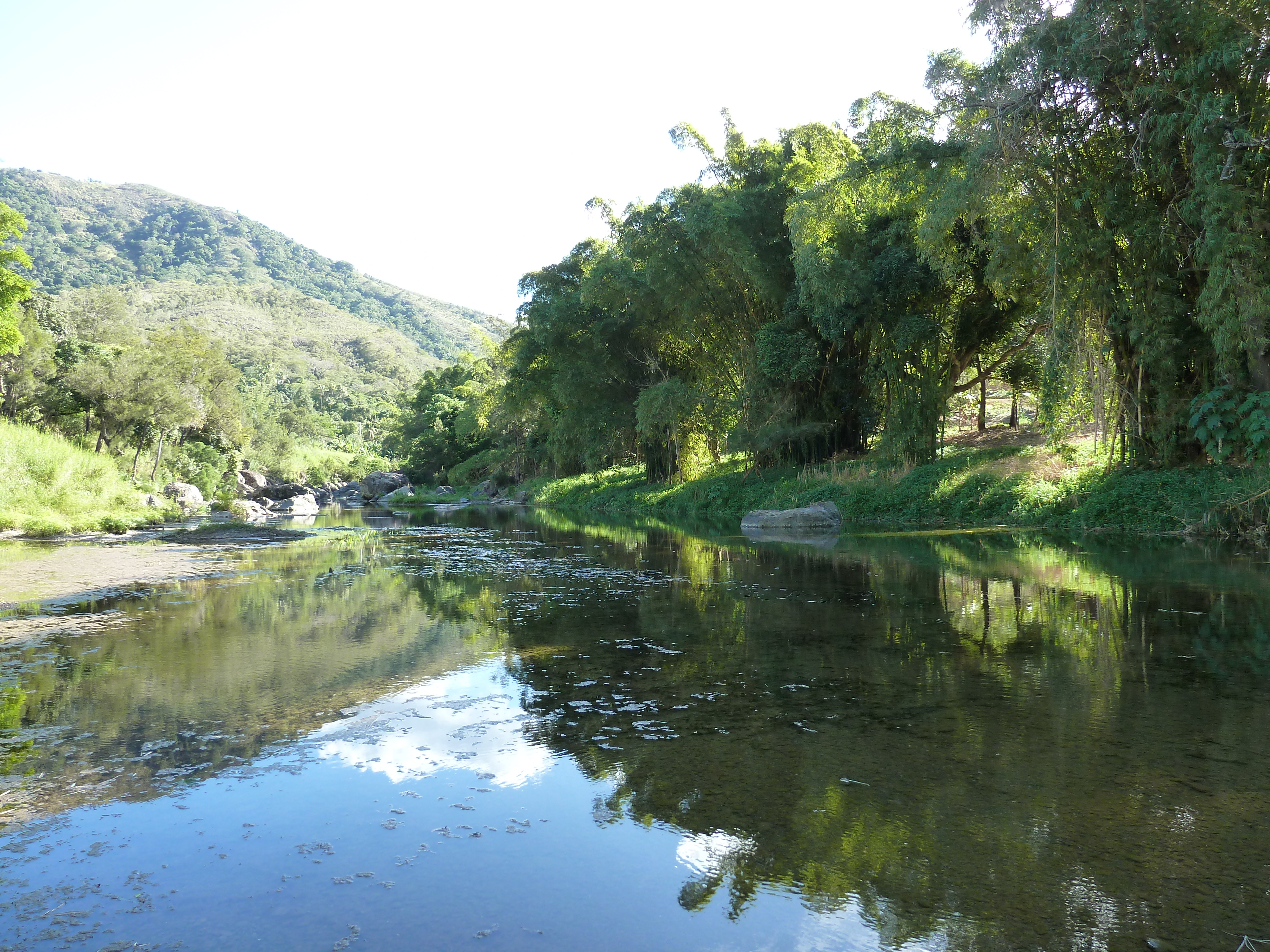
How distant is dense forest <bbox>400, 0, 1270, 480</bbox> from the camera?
1121cm

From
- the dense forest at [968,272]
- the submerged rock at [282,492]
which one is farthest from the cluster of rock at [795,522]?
the submerged rock at [282,492]

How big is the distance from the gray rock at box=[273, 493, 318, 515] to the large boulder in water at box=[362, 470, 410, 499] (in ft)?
32.6

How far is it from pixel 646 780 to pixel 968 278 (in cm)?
1937

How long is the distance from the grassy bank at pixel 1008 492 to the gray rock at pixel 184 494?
63.1 feet

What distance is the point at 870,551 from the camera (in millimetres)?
11945

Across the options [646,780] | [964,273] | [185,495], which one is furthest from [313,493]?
[646,780]

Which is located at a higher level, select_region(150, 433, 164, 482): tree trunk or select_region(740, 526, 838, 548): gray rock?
select_region(150, 433, 164, 482): tree trunk

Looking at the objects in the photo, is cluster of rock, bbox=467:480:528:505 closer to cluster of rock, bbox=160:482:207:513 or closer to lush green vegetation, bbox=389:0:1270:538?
lush green vegetation, bbox=389:0:1270:538

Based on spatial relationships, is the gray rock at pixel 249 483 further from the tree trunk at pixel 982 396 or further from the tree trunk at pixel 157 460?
the tree trunk at pixel 982 396

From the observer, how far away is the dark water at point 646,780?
2211mm

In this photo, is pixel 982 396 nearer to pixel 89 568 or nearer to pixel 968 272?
pixel 968 272

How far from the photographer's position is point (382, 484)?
169ft

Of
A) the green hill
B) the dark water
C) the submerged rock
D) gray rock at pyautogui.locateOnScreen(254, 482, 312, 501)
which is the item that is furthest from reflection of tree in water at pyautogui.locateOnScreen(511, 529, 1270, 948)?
the green hill

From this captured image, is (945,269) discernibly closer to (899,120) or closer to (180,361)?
(899,120)
